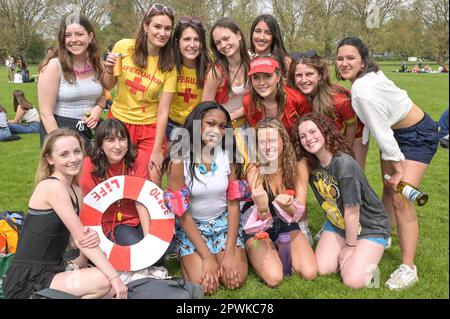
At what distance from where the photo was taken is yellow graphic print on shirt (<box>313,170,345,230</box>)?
3.37 m

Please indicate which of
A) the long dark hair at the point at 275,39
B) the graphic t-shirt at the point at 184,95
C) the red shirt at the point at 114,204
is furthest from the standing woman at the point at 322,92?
the red shirt at the point at 114,204

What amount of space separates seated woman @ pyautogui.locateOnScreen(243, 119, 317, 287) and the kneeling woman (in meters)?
0.14

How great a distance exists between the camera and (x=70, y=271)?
9.09 feet

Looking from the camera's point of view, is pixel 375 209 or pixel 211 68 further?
pixel 211 68

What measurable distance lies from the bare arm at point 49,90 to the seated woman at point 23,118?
249 inches

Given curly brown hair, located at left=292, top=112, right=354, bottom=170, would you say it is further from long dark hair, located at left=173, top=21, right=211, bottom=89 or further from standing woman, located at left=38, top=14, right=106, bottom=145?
standing woman, located at left=38, top=14, right=106, bottom=145

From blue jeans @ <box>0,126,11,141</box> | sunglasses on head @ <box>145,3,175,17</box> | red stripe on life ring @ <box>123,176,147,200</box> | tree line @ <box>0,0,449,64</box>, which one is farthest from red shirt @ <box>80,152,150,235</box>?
tree line @ <box>0,0,449,64</box>

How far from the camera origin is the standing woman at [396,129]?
308cm

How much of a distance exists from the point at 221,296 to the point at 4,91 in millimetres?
17443

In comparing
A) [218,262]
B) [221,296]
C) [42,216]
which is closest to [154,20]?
[42,216]

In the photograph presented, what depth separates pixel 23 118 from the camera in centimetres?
962

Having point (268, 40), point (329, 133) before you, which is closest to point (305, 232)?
point (329, 133)

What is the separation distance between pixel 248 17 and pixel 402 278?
23.8 meters
